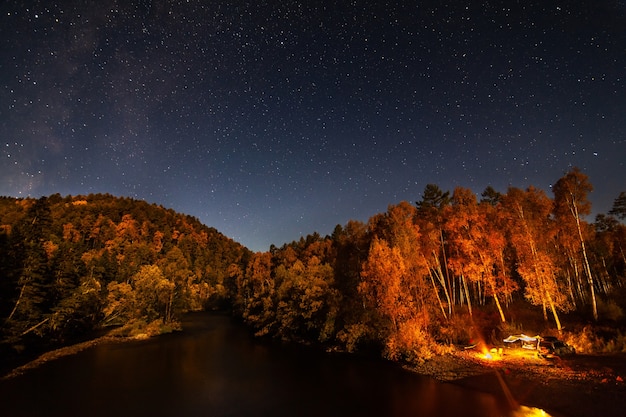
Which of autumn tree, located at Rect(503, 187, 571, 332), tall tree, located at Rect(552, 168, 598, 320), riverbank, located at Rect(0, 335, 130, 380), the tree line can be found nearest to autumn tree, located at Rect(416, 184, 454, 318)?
the tree line

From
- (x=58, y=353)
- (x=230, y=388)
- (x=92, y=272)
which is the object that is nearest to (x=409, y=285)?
(x=230, y=388)

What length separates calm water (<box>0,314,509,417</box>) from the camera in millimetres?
24375

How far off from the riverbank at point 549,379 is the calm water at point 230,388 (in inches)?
71.9

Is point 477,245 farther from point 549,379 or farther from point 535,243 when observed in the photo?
point 549,379

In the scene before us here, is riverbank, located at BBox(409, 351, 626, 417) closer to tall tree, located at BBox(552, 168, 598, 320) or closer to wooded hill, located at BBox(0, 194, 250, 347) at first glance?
tall tree, located at BBox(552, 168, 598, 320)

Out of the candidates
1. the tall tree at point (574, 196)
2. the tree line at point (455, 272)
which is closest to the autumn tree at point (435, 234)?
the tree line at point (455, 272)

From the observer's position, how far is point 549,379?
23.6 meters

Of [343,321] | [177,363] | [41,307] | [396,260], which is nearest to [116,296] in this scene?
[41,307]

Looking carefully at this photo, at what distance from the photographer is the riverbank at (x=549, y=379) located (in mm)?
19844

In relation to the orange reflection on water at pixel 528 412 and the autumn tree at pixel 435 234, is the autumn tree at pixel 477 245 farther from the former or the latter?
the orange reflection on water at pixel 528 412

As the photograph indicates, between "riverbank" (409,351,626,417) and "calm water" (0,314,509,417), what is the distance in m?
1.83

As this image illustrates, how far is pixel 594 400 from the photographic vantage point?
19.9 m

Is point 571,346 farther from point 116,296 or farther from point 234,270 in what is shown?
point 234,270

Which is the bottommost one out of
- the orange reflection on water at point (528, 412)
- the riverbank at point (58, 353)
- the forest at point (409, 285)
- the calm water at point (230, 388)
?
the calm water at point (230, 388)
